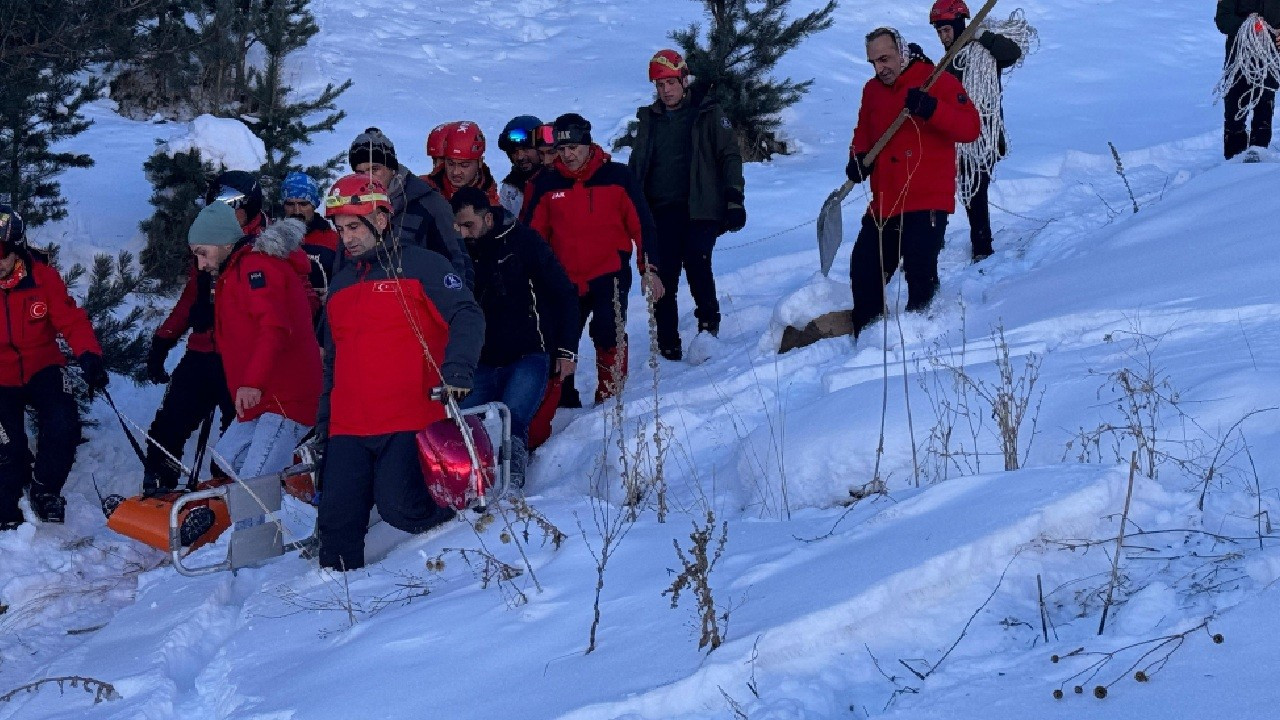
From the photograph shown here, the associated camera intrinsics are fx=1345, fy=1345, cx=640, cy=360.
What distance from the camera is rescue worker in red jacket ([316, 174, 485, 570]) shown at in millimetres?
4973

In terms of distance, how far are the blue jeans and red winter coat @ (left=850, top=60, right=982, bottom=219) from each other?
174 cm

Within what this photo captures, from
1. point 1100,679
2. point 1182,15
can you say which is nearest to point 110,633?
point 1100,679

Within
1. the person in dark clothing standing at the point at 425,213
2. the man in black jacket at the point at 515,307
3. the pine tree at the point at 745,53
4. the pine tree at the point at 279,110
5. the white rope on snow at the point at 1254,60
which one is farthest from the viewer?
the pine tree at the point at 745,53

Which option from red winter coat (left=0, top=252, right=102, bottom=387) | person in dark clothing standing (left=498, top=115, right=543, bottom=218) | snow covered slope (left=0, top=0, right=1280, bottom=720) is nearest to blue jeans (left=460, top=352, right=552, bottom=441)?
snow covered slope (left=0, top=0, right=1280, bottom=720)

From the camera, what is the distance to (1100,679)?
2678 mm

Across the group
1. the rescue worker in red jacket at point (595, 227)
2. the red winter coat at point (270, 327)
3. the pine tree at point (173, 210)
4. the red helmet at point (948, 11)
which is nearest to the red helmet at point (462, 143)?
the rescue worker in red jacket at point (595, 227)

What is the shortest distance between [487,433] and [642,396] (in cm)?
178

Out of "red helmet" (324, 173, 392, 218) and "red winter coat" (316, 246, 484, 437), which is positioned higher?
"red helmet" (324, 173, 392, 218)

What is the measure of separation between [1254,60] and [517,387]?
19.0 ft

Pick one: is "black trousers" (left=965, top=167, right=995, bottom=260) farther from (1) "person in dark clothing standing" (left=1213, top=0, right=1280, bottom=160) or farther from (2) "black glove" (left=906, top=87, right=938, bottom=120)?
(2) "black glove" (left=906, top=87, right=938, bottom=120)

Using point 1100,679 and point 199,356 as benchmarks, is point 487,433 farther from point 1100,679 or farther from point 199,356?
point 1100,679

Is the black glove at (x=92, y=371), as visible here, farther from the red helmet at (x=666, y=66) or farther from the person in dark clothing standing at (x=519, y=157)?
the red helmet at (x=666, y=66)

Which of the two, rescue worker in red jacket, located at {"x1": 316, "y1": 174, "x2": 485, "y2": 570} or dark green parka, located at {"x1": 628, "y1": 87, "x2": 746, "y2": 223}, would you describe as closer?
Answer: rescue worker in red jacket, located at {"x1": 316, "y1": 174, "x2": 485, "y2": 570}

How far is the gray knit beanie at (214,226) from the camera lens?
20.9ft
